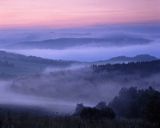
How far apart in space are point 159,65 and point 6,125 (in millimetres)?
138077

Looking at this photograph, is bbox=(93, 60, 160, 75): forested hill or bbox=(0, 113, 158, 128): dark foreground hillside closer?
bbox=(0, 113, 158, 128): dark foreground hillside

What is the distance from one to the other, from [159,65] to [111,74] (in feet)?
58.5

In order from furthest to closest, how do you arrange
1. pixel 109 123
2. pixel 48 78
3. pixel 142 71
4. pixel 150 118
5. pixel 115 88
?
pixel 48 78, pixel 142 71, pixel 115 88, pixel 150 118, pixel 109 123

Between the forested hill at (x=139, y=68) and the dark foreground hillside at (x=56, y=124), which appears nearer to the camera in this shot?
the dark foreground hillside at (x=56, y=124)

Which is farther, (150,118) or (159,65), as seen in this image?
(159,65)

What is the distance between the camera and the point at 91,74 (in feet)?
533

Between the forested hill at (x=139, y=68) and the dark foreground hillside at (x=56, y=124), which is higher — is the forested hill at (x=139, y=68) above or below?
above

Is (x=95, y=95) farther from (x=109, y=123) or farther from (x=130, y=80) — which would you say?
(x=109, y=123)

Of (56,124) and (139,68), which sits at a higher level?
(139,68)

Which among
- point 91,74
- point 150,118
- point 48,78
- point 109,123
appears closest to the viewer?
point 109,123

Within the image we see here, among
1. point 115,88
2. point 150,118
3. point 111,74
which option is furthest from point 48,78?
point 150,118

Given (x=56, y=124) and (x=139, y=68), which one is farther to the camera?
(x=139, y=68)

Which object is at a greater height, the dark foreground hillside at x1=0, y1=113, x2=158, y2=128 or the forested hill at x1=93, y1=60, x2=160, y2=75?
the forested hill at x1=93, y1=60, x2=160, y2=75

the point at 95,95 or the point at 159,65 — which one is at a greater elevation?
the point at 159,65
